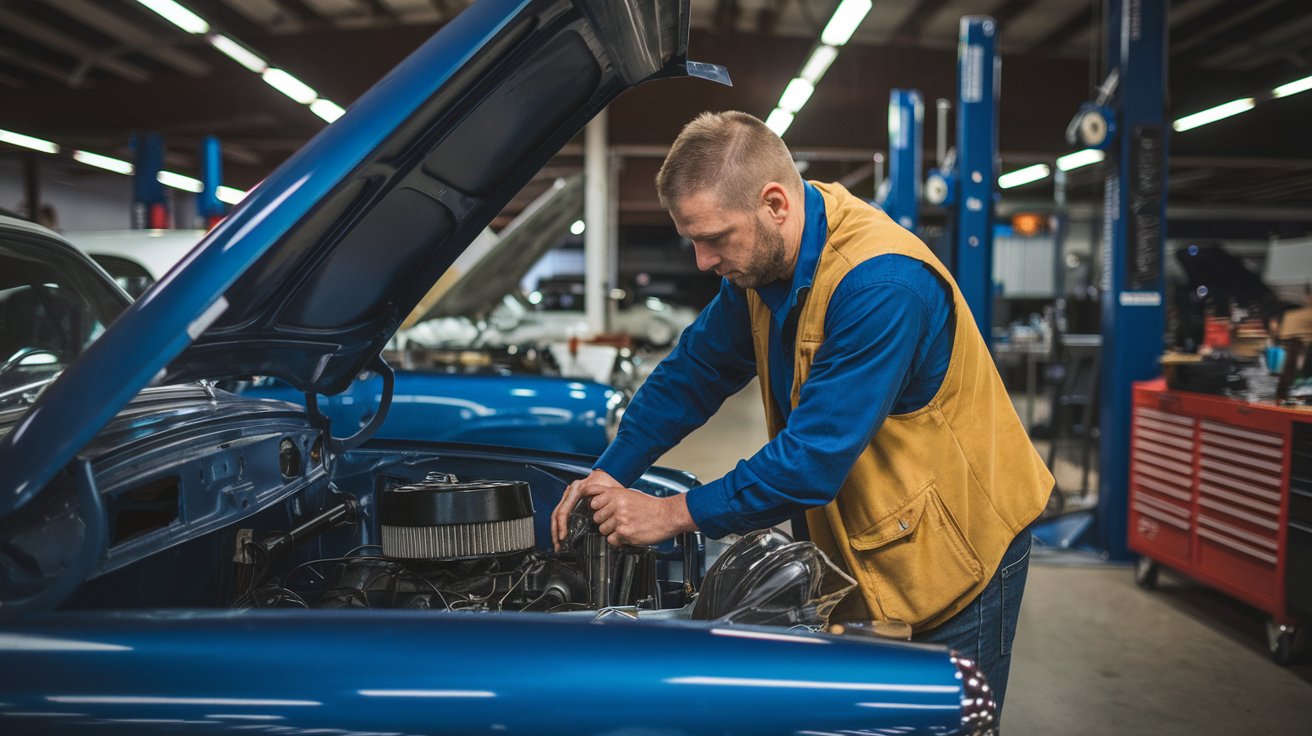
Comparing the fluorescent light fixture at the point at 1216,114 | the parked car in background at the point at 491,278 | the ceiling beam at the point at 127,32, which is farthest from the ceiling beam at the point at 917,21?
the ceiling beam at the point at 127,32

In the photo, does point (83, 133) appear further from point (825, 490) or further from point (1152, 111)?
point (825, 490)

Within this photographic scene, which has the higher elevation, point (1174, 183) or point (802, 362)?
point (1174, 183)

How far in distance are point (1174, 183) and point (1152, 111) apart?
1785 cm

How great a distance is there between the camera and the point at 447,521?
144 cm

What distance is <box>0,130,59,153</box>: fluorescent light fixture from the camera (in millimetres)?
12105

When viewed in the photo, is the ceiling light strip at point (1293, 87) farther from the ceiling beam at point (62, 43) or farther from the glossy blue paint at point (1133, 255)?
the ceiling beam at point (62, 43)

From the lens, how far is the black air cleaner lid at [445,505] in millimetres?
1440

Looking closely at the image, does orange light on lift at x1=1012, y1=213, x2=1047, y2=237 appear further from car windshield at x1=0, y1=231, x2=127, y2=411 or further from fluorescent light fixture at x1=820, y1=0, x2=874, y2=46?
car windshield at x1=0, y1=231, x2=127, y2=411

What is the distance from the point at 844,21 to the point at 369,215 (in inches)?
310

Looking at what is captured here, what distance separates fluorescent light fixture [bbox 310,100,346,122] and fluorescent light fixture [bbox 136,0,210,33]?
237 centimetres

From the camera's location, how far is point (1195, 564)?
3.64m

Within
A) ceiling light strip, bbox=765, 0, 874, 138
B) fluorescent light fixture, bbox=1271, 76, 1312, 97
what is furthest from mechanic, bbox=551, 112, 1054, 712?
fluorescent light fixture, bbox=1271, 76, 1312, 97

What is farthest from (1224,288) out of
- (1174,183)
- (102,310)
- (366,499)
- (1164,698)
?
(1174,183)

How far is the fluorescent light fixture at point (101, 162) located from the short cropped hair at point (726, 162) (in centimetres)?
1641
